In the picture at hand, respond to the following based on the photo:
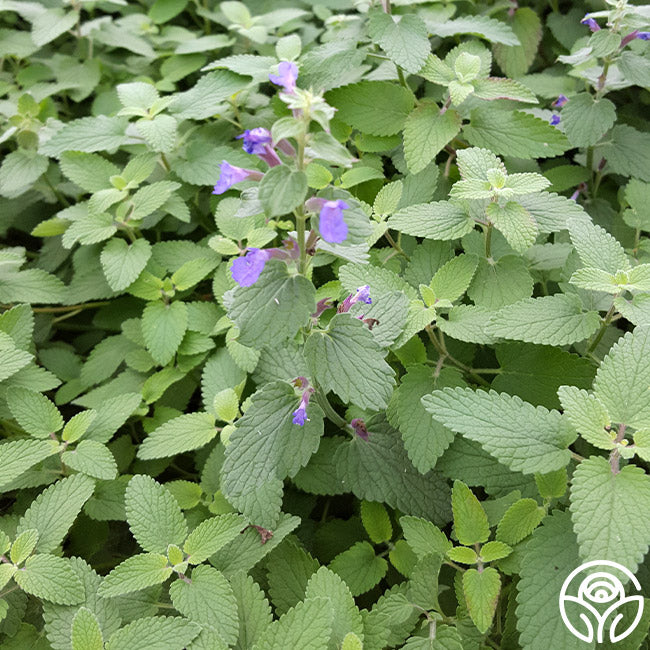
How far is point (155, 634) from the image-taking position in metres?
1.22

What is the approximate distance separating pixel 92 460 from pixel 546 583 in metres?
1.03

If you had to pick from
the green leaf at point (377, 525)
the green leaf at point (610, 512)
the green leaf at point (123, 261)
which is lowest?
the green leaf at point (377, 525)

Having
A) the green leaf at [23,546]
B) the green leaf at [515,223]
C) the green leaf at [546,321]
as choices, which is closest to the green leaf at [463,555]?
the green leaf at [546,321]

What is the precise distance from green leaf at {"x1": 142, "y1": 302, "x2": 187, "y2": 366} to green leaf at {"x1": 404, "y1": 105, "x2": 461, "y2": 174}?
2.54 feet

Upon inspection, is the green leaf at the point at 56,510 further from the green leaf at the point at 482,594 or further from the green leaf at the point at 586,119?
the green leaf at the point at 586,119

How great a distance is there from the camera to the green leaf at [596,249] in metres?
1.40

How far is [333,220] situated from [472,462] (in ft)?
2.30

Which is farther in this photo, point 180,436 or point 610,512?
point 180,436

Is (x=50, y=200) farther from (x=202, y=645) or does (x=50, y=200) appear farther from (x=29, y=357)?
(x=202, y=645)

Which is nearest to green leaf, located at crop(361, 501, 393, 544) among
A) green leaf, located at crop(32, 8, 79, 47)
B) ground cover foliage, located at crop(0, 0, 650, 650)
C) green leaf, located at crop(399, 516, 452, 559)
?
ground cover foliage, located at crop(0, 0, 650, 650)

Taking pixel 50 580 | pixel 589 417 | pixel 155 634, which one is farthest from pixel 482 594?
pixel 50 580

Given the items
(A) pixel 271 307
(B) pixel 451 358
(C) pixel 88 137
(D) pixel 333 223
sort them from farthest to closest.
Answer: (C) pixel 88 137, (B) pixel 451 358, (A) pixel 271 307, (D) pixel 333 223

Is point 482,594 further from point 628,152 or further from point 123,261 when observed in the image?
point 628,152

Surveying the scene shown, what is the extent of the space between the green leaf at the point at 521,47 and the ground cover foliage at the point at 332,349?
12 mm
